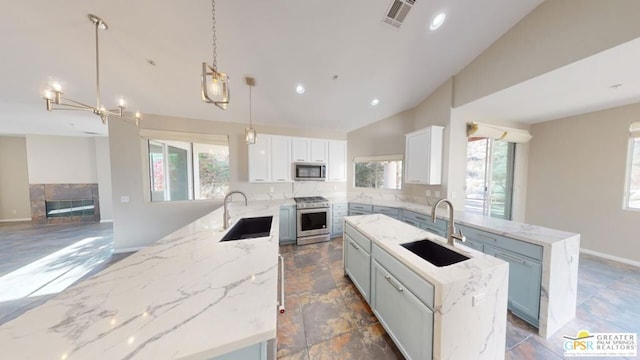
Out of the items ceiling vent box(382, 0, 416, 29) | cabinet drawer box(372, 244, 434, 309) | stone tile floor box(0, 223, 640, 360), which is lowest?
stone tile floor box(0, 223, 640, 360)

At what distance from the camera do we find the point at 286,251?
140 inches

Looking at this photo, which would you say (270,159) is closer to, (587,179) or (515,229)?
(515,229)

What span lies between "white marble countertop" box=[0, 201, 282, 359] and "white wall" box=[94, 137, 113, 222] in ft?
22.2

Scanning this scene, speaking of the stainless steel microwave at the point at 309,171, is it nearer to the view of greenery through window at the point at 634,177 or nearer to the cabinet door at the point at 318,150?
the cabinet door at the point at 318,150

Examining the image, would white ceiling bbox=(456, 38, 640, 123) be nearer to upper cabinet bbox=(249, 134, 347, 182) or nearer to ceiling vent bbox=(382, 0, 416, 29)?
ceiling vent bbox=(382, 0, 416, 29)

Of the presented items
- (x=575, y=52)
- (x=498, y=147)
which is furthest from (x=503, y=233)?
(x=498, y=147)

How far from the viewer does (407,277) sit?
4.57 feet

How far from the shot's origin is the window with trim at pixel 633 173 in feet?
9.39

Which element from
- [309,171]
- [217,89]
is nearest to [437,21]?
[217,89]

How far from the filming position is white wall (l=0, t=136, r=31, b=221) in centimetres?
556

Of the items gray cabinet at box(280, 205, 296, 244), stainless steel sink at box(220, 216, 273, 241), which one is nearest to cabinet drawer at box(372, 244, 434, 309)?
stainless steel sink at box(220, 216, 273, 241)

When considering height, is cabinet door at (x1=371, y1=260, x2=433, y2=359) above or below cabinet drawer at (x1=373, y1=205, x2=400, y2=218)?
below

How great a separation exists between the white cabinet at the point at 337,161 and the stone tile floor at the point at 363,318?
2198mm

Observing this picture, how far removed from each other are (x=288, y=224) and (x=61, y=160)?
721cm
